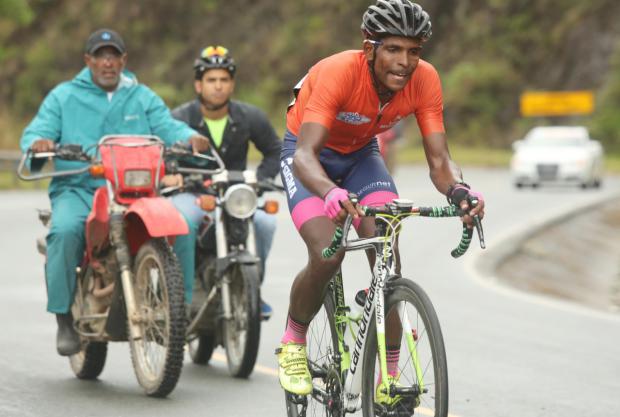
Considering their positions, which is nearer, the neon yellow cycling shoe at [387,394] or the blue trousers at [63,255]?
the neon yellow cycling shoe at [387,394]

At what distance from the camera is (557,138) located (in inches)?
1463

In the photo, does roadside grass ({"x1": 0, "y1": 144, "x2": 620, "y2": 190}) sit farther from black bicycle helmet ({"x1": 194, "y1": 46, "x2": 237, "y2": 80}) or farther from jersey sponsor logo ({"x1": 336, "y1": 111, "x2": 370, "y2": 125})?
jersey sponsor logo ({"x1": 336, "y1": 111, "x2": 370, "y2": 125})

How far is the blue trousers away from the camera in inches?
329

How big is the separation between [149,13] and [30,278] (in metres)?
51.9

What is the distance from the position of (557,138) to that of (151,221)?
30.1m

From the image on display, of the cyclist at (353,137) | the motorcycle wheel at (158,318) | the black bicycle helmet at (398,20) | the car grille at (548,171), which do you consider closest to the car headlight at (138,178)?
the motorcycle wheel at (158,318)

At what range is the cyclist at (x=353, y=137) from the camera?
19.9 ft

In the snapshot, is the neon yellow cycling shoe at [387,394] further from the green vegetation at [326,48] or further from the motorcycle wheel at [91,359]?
the green vegetation at [326,48]

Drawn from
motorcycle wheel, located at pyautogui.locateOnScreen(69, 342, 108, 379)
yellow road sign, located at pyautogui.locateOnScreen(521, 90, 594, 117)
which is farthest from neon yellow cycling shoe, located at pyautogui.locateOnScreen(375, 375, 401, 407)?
yellow road sign, located at pyautogui.locateOnScreen(521, 90, 594, 117)

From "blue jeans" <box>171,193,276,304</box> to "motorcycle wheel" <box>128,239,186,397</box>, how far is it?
0.58m

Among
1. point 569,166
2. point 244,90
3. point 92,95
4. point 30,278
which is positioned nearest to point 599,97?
point 244,90

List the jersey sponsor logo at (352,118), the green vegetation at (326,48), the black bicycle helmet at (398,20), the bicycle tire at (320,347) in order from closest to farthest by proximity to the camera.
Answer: the black bicycle helmet at (398,20)
the jersey sponsor logo at (352,118)
the bicycle tire at (320,347)
the green vegetation at (326,48)

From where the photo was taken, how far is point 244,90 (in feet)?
204

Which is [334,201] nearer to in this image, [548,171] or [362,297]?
[362,297]
